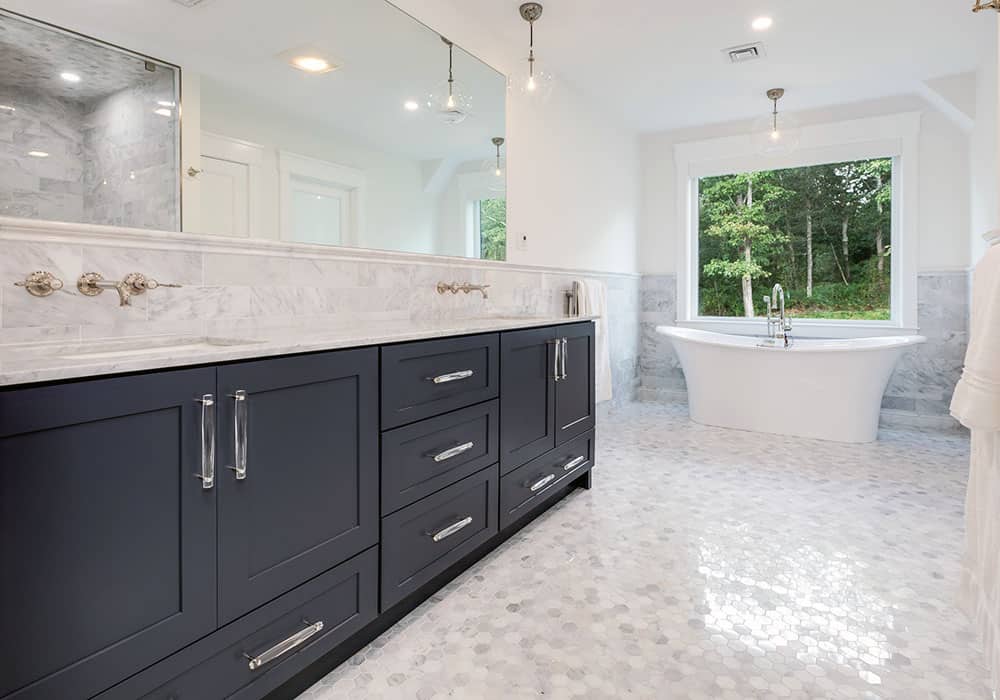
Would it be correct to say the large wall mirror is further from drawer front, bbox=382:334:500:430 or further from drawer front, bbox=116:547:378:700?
drawer front, bbox=116:547:378:700

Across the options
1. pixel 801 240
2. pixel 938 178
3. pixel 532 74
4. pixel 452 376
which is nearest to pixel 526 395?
pixel 452 376

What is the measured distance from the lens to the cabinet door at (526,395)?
2.15 m

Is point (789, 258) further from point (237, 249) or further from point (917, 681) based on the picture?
point (237, 249)

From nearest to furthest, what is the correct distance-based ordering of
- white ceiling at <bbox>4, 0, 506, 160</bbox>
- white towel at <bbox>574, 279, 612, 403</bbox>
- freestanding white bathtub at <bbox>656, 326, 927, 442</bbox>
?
white ceiling at <bbox>4, 0, 506, 160</bbox>, freestanding white bathtub at <bbox>656, 326, 927, 442</bbox>, white towel at <bbox>574, 279, 612, 403</bbox>

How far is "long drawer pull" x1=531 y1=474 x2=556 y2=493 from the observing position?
2366 millimetres

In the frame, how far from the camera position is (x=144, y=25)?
61.8 inches

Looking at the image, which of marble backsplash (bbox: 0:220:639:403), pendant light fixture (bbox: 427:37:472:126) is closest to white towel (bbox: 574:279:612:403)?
marble backsplash (bbox: 0:220:639:403)

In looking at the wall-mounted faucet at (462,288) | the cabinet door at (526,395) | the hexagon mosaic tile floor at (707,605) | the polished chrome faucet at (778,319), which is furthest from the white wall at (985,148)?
the wall-mounted faucet at (462,288)

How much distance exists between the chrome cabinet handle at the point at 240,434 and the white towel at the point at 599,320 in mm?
2958

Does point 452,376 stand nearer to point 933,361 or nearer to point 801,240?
point 933,361

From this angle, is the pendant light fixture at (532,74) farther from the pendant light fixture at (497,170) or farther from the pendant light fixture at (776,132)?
the pendant light fixture at (776,132)

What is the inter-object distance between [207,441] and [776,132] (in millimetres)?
4589

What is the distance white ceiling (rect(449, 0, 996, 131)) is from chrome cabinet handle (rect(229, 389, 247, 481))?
97.9 inches

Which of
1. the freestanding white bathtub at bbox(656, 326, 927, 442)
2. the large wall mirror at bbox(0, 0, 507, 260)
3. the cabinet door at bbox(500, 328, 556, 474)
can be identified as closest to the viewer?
the large wall mirror at bbox(0, 0, 507, 260)
